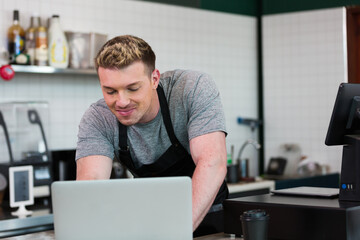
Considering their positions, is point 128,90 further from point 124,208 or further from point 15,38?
point 15,38

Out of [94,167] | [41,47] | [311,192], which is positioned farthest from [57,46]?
[311,192]

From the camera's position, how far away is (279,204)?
1.86 meters

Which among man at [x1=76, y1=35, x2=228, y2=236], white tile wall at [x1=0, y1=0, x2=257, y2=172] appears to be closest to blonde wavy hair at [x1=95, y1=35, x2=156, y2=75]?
man at [x1=76, y1=35, x2=228, y2=236]

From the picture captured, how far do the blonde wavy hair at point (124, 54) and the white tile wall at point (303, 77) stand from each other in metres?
3.43

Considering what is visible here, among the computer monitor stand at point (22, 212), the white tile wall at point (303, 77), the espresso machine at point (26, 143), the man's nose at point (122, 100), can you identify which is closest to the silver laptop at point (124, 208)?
the man's nose at point (122, 100)

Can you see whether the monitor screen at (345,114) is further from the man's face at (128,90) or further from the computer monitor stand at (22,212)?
the computer monitor stand at (22,212)

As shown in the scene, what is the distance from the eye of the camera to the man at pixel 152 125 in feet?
6.22

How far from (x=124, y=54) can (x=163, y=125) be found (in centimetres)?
46

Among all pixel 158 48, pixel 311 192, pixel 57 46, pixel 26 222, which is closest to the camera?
pixel 311 192

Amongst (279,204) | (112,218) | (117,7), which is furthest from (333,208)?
(117,7)

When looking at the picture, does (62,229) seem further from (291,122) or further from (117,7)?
(291,122)

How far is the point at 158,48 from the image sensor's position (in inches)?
191

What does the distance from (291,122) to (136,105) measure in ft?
12.0

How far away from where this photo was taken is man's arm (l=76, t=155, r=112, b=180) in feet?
6.83
